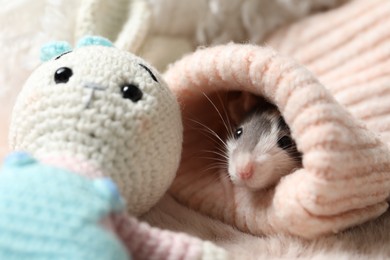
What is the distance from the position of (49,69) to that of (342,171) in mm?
401

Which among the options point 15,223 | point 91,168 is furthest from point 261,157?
point 15,223

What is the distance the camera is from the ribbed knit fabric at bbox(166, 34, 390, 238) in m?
0.70

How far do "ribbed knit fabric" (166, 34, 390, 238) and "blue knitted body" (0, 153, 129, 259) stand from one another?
26 cm

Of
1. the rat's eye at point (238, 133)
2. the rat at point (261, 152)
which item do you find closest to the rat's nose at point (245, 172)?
the rat at point (261, 152)

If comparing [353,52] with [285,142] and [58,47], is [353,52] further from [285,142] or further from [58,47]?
[58,47]

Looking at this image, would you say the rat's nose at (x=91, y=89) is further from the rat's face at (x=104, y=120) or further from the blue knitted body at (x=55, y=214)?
the blue knitted body at (x=55, y=214)

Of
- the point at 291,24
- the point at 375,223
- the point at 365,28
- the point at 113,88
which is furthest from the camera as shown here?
the point at 291,24

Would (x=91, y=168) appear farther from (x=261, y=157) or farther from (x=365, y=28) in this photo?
(x=365, y=28)

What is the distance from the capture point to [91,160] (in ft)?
2.10

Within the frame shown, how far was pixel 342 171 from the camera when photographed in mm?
694

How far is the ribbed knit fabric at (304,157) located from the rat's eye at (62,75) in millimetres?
220

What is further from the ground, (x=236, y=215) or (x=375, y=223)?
(x=236, y=215)

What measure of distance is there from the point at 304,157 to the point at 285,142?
0.53ft

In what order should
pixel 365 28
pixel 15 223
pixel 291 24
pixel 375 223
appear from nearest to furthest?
pixel 15 223 → pixel 375 223 → pixel 365 28 → pixel 291 24
